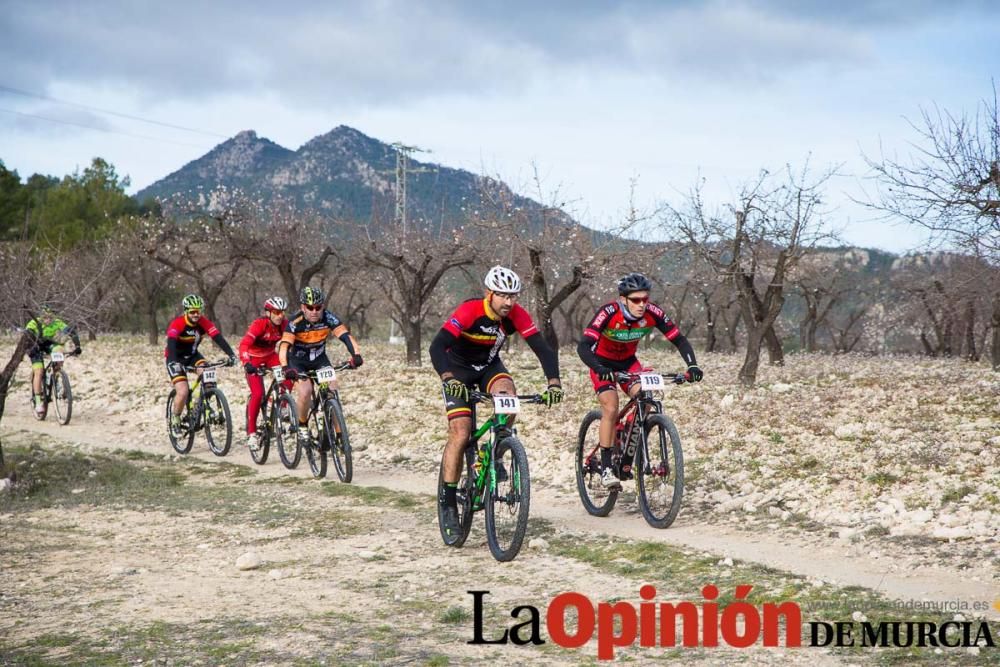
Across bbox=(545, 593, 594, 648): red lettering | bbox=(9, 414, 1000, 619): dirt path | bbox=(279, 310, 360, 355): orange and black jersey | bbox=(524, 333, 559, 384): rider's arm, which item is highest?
bbox=(279, 310, 360, 355): orange and black jersey

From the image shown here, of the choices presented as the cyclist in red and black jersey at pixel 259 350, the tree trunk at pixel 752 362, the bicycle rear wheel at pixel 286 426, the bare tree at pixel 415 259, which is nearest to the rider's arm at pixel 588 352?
the bicycle rear wheel at pixel 286 426

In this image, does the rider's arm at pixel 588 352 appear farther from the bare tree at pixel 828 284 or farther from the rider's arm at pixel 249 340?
the bare tree at pixel 828 284

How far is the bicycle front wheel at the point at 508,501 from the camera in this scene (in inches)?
274

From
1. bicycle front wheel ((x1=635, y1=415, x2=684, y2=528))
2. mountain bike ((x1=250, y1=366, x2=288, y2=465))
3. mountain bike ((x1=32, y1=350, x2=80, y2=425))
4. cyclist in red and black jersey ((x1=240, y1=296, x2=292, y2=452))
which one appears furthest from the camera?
mountain bike ((x1=32, y1=350, x2=80, y2=425))

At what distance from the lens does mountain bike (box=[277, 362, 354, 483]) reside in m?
11.2

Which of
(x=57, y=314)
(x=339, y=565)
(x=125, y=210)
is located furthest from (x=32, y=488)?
(x=125, y=210)

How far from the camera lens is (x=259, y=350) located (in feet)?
43.6

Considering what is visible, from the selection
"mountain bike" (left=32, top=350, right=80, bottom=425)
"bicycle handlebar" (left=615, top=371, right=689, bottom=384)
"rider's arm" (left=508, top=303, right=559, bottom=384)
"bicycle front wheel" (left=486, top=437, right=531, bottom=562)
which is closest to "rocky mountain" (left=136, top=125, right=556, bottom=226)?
"mountain bike" (left=32, top=350, right=80, bottom=425)

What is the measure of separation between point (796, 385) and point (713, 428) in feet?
22.0

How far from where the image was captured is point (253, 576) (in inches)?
278

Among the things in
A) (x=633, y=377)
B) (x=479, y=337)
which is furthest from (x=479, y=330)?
(x=633, y=377)

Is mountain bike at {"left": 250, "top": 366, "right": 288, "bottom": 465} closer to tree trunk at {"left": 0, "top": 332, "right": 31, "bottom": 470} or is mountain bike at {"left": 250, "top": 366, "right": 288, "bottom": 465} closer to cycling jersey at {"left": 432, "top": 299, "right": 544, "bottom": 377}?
tree trunk at {"left": 0, "top": 332, "right": 31, "bottom": 470}

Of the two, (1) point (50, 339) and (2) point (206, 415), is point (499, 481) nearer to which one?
(2) point (206, 415)

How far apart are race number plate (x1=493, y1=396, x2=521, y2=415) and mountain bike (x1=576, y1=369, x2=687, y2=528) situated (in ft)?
5.01
